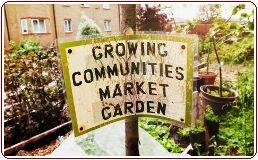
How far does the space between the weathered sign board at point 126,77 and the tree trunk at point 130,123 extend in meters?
0.07

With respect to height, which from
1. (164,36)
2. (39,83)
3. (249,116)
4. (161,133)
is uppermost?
(164,36)

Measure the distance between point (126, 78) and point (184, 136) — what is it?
52.6 inches

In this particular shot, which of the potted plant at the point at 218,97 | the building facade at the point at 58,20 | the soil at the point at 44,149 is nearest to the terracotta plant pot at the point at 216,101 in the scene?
the potted plant at the point at 218,97

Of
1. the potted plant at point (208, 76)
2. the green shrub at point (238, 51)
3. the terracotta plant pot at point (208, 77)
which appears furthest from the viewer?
the terracotta plant pot at point (208, 77)

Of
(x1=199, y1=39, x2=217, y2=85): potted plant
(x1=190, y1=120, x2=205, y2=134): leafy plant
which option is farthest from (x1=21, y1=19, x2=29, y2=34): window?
(x1=190, y1=120, x2=205, y2=134): leafy plant

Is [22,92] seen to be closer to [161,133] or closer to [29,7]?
[29,7]

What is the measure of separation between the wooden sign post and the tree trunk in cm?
6

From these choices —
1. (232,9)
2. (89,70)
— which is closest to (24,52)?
(89,70)

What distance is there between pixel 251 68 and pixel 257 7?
54 cm

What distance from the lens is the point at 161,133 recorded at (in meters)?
3.25

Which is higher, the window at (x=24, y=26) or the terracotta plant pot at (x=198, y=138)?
the window at (x=24, y=26)

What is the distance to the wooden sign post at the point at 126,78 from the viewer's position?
240 centimetres

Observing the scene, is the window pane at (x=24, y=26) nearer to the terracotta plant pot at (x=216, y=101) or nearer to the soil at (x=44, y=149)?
the soil at (x=44, y=149)

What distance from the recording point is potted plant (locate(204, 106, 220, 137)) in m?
3.24
